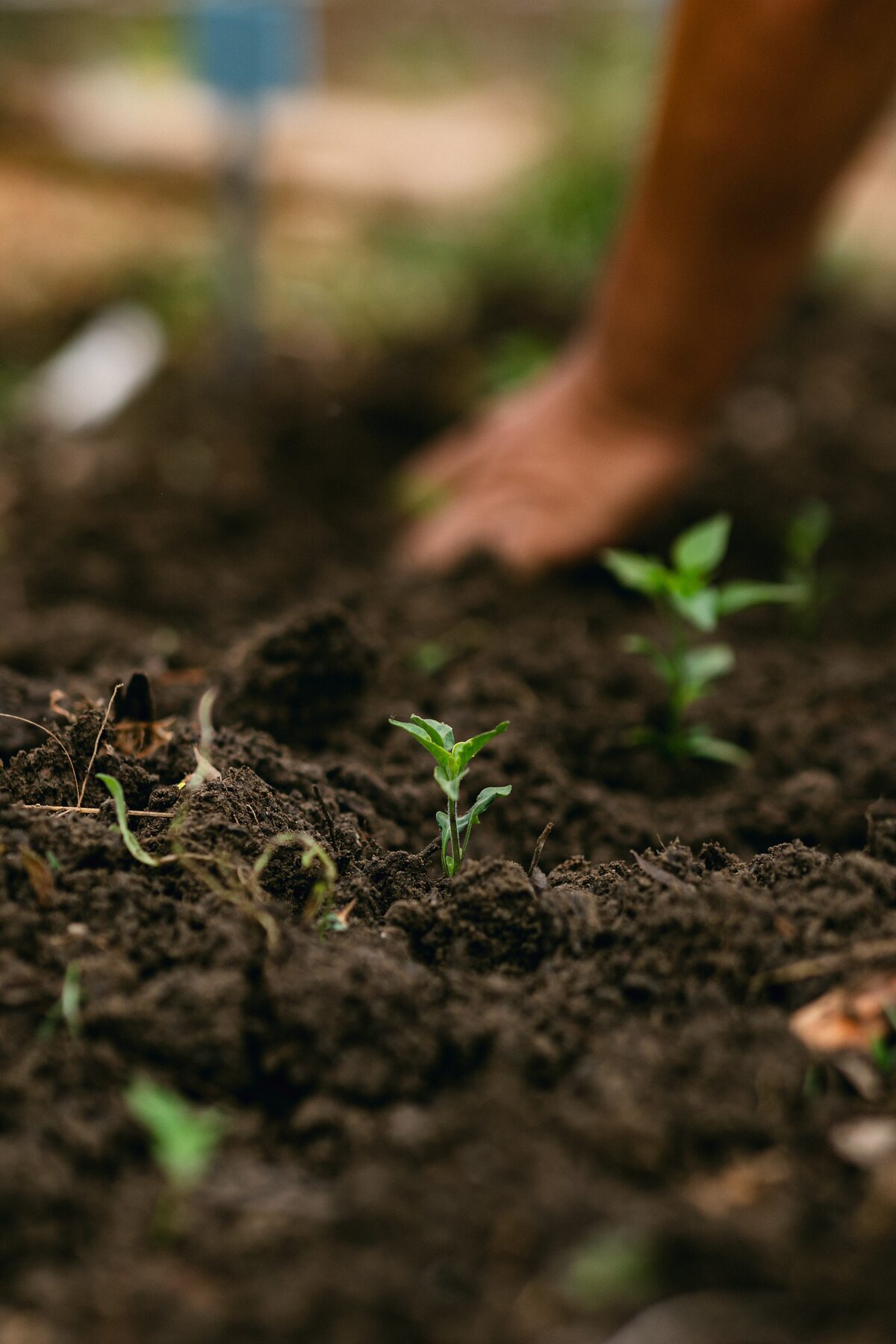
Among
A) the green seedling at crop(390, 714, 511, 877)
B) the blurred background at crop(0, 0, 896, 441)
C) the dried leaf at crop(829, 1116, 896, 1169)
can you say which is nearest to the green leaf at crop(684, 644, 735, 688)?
the green seedling at crop(390, 714, 511, 877)

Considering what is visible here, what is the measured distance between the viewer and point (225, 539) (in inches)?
91.1

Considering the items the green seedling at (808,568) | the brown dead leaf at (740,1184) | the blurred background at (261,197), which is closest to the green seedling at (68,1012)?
the brown dead leaf at (740,1184)

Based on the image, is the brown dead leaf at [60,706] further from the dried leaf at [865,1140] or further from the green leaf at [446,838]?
the dried leaf at [865,1140]

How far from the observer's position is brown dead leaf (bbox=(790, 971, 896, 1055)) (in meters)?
0.96

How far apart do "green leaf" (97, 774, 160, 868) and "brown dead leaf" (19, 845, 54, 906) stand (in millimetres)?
73

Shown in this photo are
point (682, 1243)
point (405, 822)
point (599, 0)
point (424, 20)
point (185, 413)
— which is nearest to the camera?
point (682, 1243)

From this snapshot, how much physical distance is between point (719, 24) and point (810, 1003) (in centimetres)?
144

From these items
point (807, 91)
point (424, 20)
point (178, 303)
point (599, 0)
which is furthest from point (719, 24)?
point (424, 20)

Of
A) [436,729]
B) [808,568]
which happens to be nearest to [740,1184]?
[436,729]

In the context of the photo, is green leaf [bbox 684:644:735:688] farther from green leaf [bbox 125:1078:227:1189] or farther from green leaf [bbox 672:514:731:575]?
green leaf [bbox 125:1078:227:1189]

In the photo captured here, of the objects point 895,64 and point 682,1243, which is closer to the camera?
point 682,1243

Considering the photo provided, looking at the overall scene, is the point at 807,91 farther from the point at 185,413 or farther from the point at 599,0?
the point at 599,0

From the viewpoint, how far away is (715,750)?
151cm

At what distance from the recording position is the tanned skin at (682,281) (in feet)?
5.85
